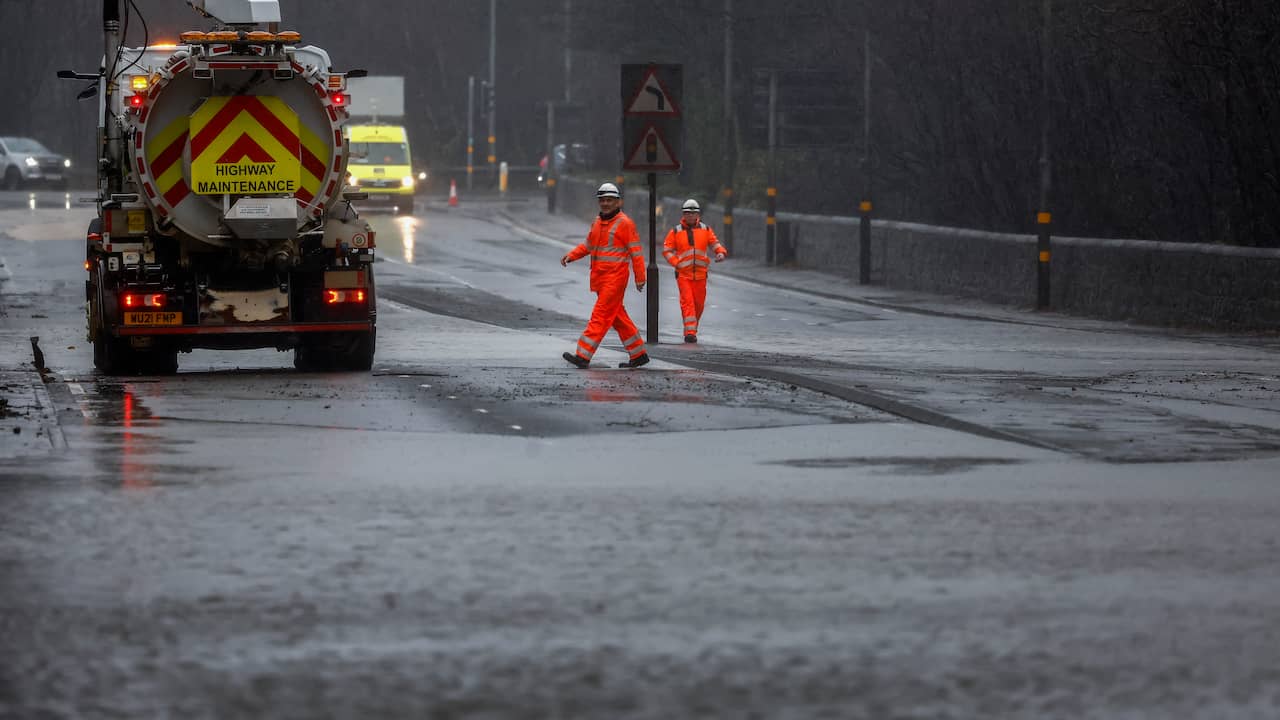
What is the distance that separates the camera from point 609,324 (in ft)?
63.4

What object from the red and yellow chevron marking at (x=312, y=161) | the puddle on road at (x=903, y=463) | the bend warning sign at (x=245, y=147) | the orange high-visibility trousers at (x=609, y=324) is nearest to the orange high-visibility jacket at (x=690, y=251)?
the orange high-visibility trousers at (x=609, y=324)

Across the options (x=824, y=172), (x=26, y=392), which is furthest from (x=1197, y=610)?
(x=824, y=172)

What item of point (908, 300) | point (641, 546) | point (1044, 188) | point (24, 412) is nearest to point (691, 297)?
point (1044, 188)

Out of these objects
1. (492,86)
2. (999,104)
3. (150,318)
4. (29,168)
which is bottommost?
(150,318)

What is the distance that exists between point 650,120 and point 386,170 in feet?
114

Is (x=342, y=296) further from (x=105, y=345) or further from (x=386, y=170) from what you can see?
(x=386, y=170)

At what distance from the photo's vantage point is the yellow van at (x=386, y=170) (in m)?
55.8

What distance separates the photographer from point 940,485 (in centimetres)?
1175

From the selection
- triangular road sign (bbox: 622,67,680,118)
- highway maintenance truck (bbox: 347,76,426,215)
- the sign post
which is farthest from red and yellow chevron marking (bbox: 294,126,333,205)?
highway maintenance truck (bbox: 347,76,426,215)

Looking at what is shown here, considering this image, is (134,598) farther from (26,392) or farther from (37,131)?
(37,131)

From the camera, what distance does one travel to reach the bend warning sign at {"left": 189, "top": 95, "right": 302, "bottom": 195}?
18453 mm

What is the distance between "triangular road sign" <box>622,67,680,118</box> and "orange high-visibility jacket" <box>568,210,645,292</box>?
8.50 feet

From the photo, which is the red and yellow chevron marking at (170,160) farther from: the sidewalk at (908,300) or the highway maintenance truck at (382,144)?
the highway maintenance truck at (382,144)

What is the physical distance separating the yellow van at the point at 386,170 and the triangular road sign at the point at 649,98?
109 feet
